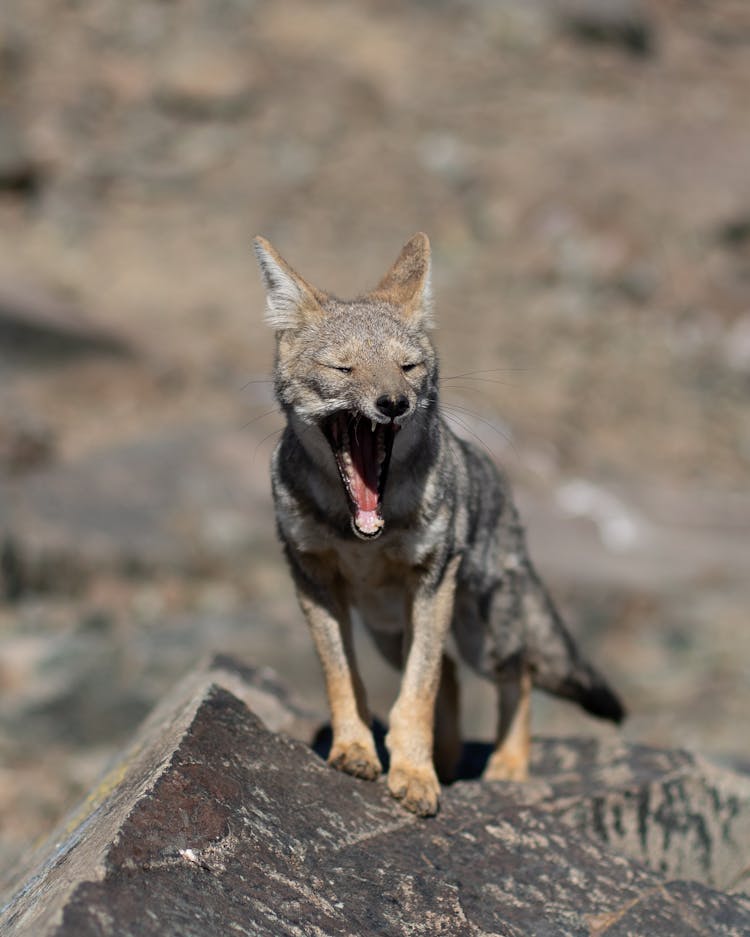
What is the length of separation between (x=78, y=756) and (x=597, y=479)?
843 cm

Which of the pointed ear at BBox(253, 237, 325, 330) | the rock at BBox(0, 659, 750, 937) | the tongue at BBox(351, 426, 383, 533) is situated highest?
the pointed ear at BBox(253, 237, 325, 330)

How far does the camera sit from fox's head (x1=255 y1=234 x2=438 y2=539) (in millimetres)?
5680

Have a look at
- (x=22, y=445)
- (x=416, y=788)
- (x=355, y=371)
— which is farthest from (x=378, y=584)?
(x=22, y=445)

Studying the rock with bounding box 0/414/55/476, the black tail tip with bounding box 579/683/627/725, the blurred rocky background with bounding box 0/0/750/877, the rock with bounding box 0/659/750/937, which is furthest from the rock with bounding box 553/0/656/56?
the rock with bounding box 0/659/750/937

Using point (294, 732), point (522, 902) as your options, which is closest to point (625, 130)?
point (294, 732)

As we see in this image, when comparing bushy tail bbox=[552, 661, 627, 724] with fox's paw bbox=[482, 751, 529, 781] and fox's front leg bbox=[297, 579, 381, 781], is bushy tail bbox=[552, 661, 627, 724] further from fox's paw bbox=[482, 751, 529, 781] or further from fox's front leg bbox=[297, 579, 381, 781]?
fox's front leg bbox=[297, 579, 381, 781]

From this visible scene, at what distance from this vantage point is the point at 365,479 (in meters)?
5.80

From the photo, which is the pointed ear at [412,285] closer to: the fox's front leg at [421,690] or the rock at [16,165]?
the fox's front leg at [421,690]

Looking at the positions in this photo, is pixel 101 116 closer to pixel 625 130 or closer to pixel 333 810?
pixel 625 130

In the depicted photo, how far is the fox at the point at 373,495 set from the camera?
5.82 m

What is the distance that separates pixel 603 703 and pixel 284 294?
3.50 meters

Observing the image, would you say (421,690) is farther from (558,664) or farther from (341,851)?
(558,664)

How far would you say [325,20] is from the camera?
2711 centimetres

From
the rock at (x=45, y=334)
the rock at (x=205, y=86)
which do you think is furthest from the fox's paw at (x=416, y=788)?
the rock at (x=205, y=86)
